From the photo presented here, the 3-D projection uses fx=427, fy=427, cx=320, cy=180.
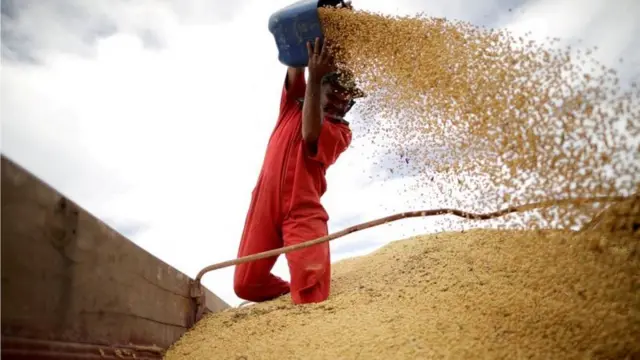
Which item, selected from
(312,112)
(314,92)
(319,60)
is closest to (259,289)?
(312,112)

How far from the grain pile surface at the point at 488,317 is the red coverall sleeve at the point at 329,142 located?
824 mm

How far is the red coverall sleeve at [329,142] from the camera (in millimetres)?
2307

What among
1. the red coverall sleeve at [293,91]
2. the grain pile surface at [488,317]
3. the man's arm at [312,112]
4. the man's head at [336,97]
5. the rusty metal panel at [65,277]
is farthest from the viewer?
the red coverall sleeve at [293,91]

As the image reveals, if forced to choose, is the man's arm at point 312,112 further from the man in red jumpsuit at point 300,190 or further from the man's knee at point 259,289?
the man's knee at point 259,289

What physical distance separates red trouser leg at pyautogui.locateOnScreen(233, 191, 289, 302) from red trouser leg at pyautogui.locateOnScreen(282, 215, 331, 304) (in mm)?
153

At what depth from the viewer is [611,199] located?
121 centimetres

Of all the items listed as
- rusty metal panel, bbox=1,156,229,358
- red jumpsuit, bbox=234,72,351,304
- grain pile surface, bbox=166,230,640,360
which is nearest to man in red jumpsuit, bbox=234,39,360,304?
red jumpsuit, bbox=234,72,351,304

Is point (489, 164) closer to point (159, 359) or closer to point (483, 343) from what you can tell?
point (483, 343)

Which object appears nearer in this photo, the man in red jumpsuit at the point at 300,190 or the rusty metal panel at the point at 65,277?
the rusty metal panel at the point at 65,277

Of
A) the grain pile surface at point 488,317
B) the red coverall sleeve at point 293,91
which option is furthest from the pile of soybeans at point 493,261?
the red coverall sleeve at point 293,91

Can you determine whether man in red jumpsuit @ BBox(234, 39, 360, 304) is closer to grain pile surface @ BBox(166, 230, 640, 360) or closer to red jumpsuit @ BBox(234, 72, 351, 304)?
red jumpsuit @ BBox(234, 72, 351, 304)

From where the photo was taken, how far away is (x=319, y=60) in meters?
2.12

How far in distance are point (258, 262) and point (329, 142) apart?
30.5 inches

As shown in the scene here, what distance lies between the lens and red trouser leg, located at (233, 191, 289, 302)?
2346 millimetres
